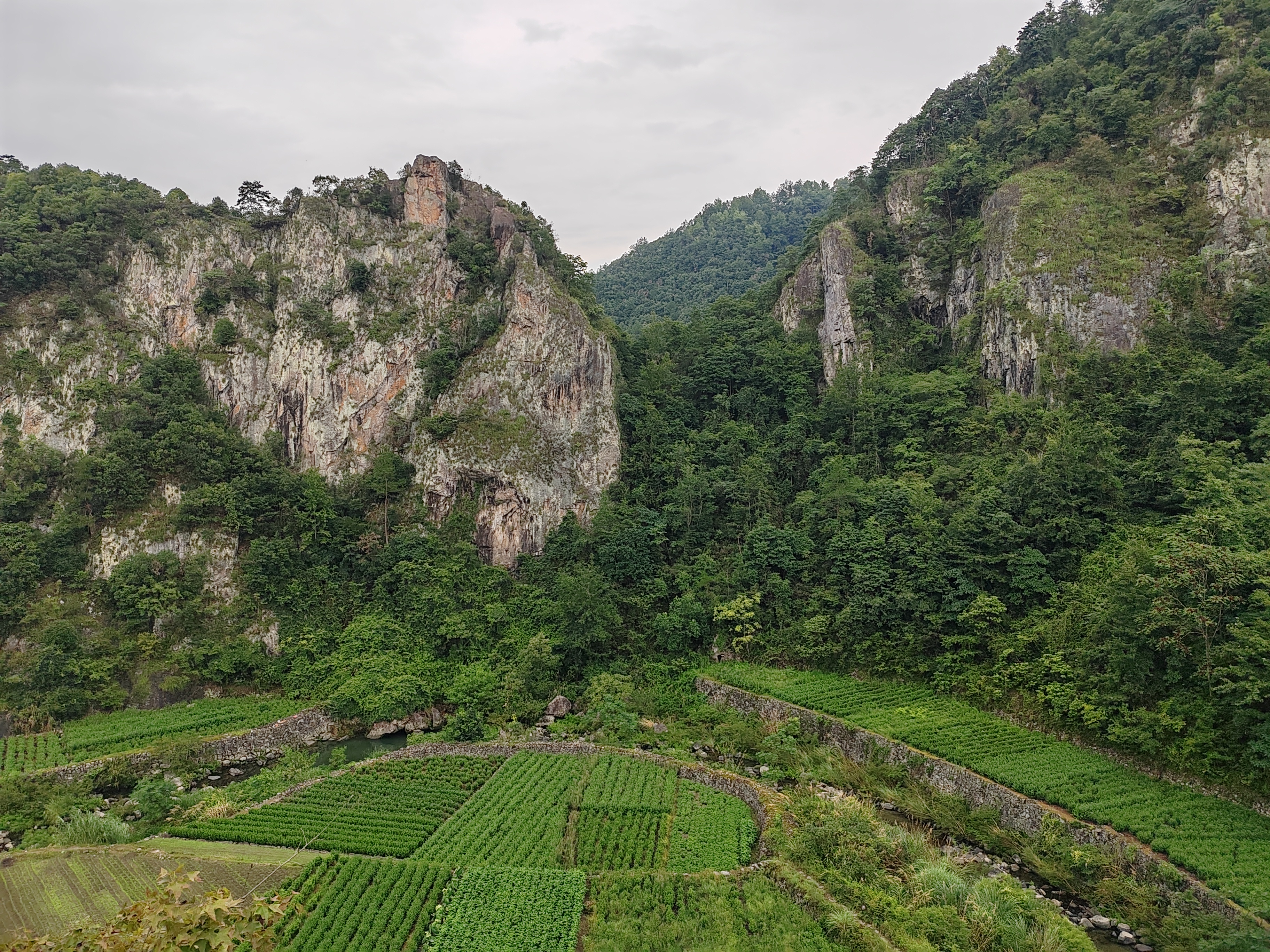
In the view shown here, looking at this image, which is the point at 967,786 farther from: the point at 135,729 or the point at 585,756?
the point at 135,729

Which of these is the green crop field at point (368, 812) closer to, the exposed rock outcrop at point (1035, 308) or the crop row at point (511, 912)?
the crop row at point (511, 912)

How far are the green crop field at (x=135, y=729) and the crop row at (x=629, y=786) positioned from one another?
16.4m

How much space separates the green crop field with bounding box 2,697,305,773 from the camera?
27.8m

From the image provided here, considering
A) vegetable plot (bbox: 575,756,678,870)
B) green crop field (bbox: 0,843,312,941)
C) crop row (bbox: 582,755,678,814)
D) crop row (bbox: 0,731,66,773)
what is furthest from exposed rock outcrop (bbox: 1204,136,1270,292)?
crop row (bbox: 0,731,66,773)

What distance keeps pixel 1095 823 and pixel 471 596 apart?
1195 inches

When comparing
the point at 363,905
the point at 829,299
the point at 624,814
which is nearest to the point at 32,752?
the point at 363,905

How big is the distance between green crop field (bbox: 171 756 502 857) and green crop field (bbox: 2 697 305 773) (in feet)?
27.8

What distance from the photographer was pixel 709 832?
22.5m

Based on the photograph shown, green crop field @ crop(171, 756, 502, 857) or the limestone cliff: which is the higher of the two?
the limestone cliff

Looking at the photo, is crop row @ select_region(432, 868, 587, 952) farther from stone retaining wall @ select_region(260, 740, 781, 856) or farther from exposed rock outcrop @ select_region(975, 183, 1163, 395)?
exposed rock outcrop @ select_region(975, 183, 1163, 395)

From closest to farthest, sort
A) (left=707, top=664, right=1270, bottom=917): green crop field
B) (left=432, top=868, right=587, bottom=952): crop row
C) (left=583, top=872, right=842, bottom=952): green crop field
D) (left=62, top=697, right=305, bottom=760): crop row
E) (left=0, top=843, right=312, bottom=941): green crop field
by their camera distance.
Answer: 1. (left=583, top=872, right=842, bottom=952): green crop field
2. (left=432, top=868, right=587, bottom=952): crop row
3. (left=707, top=664, right=1270, bottom=917): green crop field
4. (left=0, top=843, right=312, bottom=941): green crop field
5. (left=62, top=697, right=305, bottom=760): crop row

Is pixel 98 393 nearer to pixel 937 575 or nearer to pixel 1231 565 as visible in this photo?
pixel 937 575

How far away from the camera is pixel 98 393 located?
40.9 meters

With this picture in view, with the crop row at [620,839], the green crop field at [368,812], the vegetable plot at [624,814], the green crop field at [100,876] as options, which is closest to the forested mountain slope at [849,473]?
the green crop field at [368,812]
